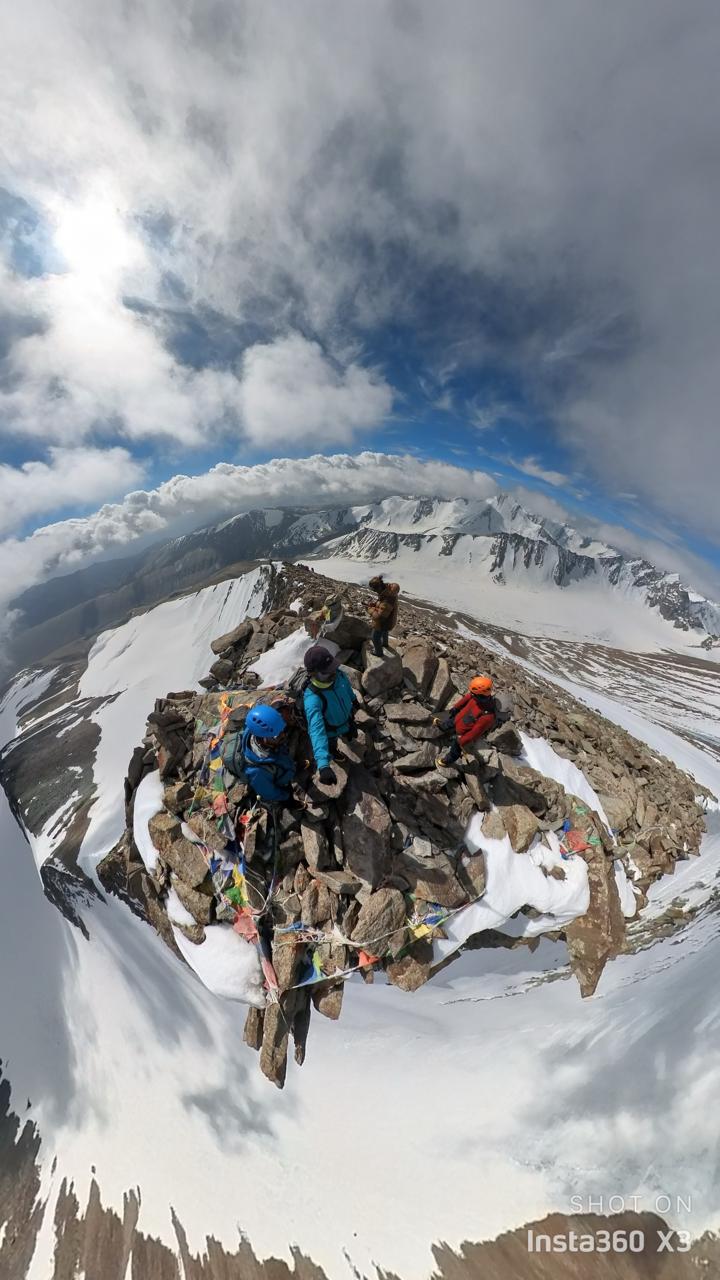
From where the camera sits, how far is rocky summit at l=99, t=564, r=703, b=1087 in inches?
237

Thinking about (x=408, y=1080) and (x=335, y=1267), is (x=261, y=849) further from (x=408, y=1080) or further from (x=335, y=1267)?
(x=335, y=1267)

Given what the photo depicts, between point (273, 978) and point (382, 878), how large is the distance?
216 centimetres

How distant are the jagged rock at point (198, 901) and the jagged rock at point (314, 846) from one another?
173cm

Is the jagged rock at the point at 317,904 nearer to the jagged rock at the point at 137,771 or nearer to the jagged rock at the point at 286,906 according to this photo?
the jagged rock at the point at 286,906

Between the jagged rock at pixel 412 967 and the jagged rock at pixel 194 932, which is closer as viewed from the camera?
the jagged rock at pixel 412 967

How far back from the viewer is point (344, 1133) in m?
11.5

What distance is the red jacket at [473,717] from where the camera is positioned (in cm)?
659

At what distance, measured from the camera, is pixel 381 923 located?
5.89 metres

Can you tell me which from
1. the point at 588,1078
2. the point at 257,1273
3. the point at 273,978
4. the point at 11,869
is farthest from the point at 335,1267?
the point at 11,869

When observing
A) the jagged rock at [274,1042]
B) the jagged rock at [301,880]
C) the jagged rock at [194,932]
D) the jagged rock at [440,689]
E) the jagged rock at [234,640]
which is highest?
the jagged rock at [234,640]

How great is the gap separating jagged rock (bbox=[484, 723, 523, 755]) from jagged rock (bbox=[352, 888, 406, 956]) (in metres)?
3.15

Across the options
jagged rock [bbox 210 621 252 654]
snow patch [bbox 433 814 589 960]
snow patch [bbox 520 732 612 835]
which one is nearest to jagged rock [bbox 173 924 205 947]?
snow patch [bbox 433 814 589 960]

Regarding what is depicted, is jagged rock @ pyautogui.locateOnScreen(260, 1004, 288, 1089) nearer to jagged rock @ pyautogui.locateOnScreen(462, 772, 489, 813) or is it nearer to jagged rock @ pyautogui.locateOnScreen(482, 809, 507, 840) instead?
jagged rock @ pyautogui.locateOnScreen(482, 809, 507, 840)

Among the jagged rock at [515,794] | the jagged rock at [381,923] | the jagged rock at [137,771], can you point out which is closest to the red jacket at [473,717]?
the jagged rock at [515,794]
